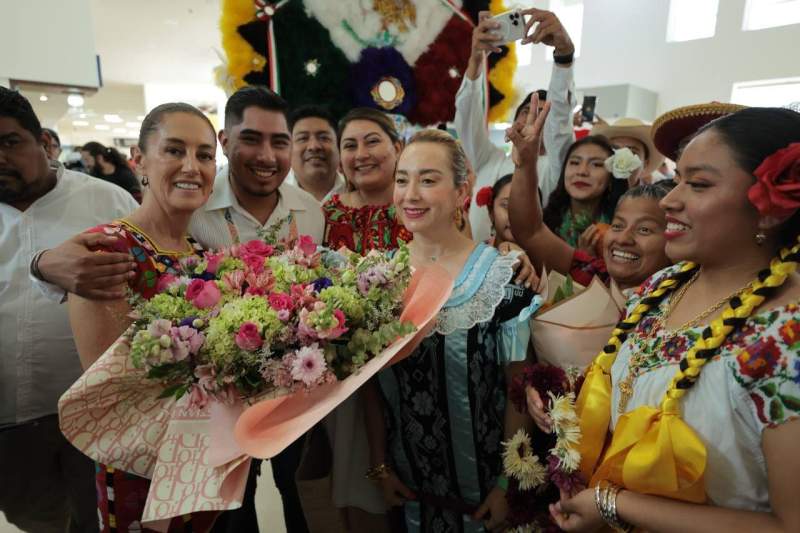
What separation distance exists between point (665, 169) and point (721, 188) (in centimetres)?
566

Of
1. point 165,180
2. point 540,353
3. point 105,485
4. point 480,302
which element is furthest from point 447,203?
point 105,485

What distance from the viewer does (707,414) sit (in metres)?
0.93

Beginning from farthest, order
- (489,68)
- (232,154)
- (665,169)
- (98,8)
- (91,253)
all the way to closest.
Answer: (98,8), (665,169), (489,68), (232,154), (91,253)

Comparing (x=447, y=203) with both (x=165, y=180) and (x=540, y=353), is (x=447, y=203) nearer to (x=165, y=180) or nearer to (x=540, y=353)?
(x=540, y=353)

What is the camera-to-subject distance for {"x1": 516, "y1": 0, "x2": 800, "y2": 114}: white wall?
7.66 meters

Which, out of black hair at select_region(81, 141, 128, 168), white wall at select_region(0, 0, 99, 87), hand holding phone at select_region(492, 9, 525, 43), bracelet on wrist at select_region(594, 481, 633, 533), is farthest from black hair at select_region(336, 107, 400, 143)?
black hair at select_region(81, 141, 128, 168)

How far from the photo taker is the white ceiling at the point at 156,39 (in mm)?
7492

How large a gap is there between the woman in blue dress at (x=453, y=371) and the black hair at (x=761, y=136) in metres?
0.64

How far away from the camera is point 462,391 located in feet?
4.80

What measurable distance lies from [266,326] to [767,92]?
9.77m

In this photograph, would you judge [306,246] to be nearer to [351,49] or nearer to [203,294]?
[203,294]

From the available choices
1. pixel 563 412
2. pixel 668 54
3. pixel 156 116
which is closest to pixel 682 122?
pixel 563 412

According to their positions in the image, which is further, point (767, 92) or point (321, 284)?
point (767, 92)

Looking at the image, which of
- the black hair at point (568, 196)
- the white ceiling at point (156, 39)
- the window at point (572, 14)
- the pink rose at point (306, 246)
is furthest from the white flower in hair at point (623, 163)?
the window at point (572, 14)
